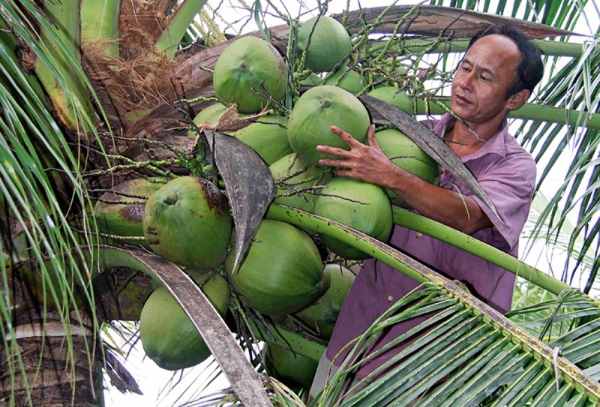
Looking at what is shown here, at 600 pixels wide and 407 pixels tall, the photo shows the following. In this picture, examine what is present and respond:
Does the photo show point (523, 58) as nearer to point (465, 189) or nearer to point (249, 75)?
point (465, 189)

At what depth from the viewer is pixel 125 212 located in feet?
5.96

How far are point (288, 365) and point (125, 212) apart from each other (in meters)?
0.74

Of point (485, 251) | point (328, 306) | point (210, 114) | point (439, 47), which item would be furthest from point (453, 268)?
point (210, 114)

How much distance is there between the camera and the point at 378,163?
1798 millimetres

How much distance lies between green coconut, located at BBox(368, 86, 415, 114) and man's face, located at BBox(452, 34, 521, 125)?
13.1 inches

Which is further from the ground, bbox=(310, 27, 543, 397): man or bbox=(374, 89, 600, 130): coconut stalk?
bbox=(374, 89, 600, 130): coconut stalk

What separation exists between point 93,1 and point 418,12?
3.04ft

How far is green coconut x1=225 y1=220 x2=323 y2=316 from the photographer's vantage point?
1746 mm

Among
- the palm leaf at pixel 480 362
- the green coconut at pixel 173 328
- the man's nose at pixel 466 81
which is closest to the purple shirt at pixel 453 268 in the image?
the man's nose at pixel 466 81

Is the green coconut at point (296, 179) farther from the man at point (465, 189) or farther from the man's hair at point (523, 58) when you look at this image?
the man's hair at point (523, 58)

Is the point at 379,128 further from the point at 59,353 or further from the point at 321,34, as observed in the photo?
the point at 59,353

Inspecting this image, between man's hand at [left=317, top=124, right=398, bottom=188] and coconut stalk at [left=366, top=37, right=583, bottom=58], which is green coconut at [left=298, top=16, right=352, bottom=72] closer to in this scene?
coconut stalk at [left=366, top=37, right=583, bottom=58]

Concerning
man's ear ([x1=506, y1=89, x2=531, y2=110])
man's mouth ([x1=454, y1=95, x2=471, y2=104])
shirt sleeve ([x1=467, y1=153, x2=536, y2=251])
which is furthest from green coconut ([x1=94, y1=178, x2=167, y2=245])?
man's ear ([x1=506, y1=89, x2=531, y2=110])

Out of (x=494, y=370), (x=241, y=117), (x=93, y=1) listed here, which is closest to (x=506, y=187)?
(x=241, y=117)
